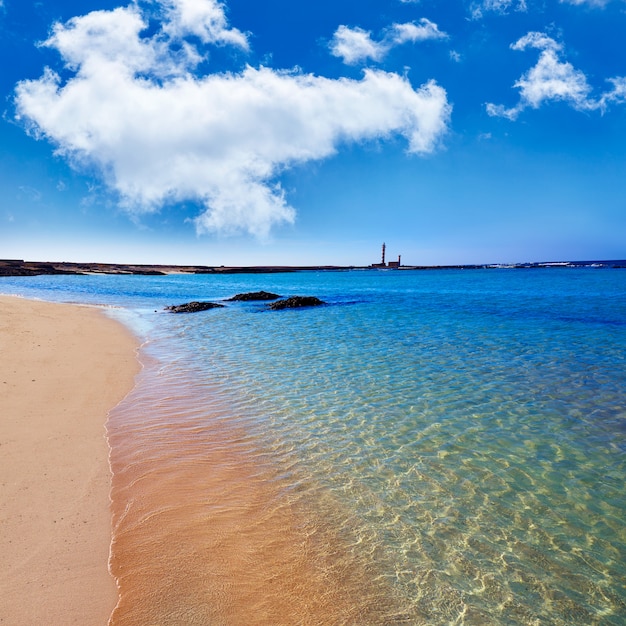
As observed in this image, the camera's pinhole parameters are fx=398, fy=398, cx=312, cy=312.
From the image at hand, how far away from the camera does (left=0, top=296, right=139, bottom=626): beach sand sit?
3.52 metres

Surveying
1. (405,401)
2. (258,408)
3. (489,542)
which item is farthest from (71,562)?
(405,401)

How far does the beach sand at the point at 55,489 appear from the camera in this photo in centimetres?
352

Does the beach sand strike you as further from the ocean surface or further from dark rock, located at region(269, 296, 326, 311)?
dark rock, located at region(269, 296, 326, 311)

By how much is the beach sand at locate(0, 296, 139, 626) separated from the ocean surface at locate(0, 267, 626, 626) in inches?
10.0

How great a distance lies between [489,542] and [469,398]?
16.9 ft

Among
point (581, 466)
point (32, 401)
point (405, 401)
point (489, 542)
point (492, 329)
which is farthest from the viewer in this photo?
point (492, 329)

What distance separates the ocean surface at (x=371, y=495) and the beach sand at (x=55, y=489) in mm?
254

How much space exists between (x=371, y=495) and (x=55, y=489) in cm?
422

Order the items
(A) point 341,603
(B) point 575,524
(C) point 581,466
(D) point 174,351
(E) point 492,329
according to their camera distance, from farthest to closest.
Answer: (E) point 492,329 < (D) point 174,351 < (C) point 581,466 < (B) point 575,524 < (A) point 341,603

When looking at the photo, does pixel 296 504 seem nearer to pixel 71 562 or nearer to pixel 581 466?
pixel 71 562

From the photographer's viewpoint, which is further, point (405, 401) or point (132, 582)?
point (405, 401)

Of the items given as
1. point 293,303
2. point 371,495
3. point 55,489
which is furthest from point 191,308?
point 371,495

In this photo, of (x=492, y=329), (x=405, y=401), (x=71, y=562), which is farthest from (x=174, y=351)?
(x=492, y=329)

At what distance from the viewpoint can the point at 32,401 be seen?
8430 mm
